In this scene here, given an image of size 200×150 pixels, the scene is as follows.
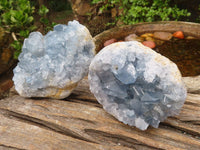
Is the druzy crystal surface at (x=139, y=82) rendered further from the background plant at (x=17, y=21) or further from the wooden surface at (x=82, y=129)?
the background plant at (x=17, y=21)

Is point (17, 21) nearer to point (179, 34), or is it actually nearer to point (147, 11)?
point (147, 11)

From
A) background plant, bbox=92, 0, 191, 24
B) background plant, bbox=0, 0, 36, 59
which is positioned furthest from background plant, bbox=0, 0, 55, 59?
background plant, bbox=92, 0, 191, 24

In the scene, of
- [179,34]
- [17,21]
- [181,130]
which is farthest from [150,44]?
[17,21]

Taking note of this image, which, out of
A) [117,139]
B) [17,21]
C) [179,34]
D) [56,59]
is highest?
[17,21]

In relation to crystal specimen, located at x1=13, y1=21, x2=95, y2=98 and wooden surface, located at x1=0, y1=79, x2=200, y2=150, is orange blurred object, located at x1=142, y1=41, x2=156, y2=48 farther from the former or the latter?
crystal specimen, located at x1=13, y1=21, x2=95, y2=98

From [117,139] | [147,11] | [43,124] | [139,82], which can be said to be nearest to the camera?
[139,82]

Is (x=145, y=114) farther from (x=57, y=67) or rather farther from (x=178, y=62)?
(x=178, y=62)
